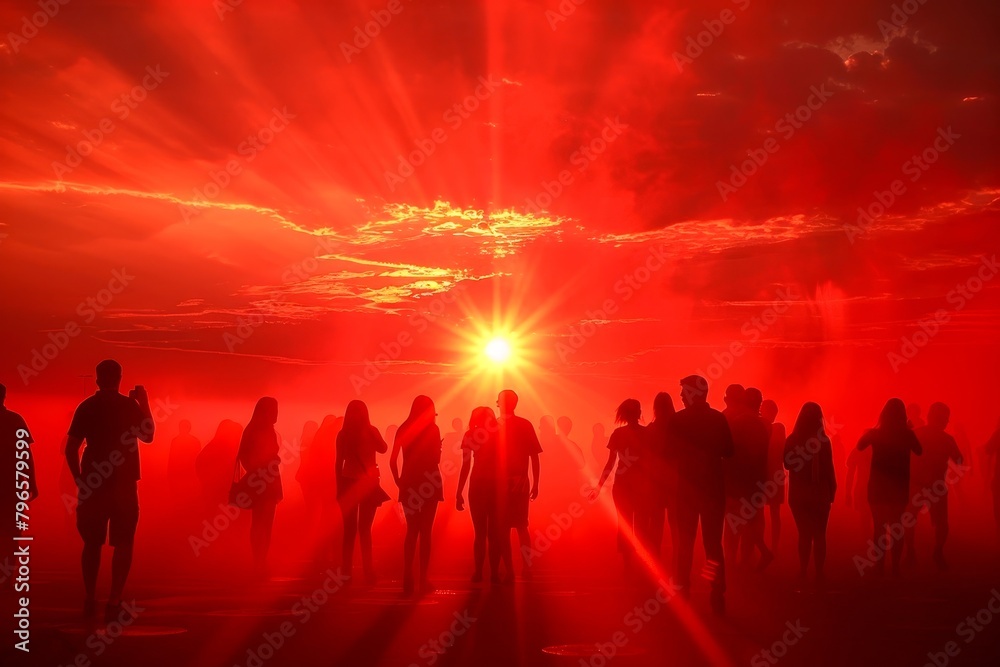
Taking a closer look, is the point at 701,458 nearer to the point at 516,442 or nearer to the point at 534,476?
the point at 516,442

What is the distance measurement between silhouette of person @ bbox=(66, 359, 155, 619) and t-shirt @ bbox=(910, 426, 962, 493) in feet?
37.7

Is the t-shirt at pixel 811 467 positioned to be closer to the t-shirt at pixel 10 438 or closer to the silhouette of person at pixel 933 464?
the silhouette of person at pixel 933 464

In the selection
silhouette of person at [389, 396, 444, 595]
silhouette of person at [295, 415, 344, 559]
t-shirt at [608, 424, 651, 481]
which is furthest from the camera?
silhouette of person at [295, 415, 344, 559]

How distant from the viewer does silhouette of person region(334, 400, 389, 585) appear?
1463 cm

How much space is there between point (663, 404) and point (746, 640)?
14.9 feet

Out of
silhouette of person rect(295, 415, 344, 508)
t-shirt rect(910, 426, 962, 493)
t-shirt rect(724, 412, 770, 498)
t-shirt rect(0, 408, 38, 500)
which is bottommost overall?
t-shirt rect(0, 408, 38, 500)

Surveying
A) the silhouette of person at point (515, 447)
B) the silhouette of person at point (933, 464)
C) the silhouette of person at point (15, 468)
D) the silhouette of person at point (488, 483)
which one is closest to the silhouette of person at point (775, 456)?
the silhouette of person at point (933, 464)

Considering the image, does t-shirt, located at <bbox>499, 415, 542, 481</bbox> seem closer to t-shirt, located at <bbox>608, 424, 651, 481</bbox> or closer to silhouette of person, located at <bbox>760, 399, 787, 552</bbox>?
t-shirt, located at <bbox>608, 424, 651, 481</bbox>

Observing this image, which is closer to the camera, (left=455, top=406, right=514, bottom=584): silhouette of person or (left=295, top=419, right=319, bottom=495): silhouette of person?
(left=455, top=406, right=514, bottom=584): silhouette of person

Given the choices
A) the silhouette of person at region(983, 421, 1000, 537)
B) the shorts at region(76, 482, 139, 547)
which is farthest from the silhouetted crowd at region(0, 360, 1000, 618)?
the silhouette of person at region(983, 421, 1000, 537)

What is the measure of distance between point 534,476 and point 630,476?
5.00ft

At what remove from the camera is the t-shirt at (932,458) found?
1755 cm

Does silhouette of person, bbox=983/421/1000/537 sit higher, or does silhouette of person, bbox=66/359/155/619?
silhouette of person, bbox=983/421/1000/537

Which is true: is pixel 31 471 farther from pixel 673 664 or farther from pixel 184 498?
pixel 184 498
